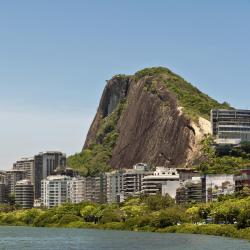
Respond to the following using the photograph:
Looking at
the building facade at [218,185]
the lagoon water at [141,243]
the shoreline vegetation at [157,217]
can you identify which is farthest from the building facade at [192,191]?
the lagoon water at [141,243]

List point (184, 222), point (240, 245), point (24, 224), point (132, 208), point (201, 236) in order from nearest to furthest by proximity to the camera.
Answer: point (240, 245)
point (201, 236)
point (184, 222)
point (132, 208)
point (24, 224)

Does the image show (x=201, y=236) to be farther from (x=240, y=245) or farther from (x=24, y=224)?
(x=24, y=224)

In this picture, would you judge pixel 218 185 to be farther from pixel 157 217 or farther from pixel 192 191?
pixel 157 217

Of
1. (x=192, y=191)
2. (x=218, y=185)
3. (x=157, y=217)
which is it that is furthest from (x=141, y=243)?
(x=192, y=191)

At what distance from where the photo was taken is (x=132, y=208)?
159000 millimetres

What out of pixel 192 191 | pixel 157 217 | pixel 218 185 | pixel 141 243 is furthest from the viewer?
Result: pixel 192 191

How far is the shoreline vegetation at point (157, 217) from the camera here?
115 meters

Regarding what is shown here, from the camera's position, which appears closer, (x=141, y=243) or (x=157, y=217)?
(x=141, y=243)

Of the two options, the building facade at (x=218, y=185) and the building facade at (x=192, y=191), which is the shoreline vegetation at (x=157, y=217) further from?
the building facade at (x=218, y=185)

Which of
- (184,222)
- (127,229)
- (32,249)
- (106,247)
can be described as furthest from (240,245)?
(127,229)

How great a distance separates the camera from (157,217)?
131250mm

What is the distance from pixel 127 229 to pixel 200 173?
193ft

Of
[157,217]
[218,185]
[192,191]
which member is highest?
[218,185]

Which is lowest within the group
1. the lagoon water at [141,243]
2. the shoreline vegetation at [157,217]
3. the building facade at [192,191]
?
the lagoon water at [141,243]
